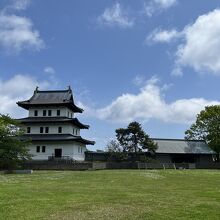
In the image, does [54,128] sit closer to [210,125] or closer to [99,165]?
[99,165]

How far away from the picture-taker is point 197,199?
20.4 m

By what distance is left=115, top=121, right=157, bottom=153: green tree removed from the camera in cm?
7512

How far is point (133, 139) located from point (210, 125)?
19571mm

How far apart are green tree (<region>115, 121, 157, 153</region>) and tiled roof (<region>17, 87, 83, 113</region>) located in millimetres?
10578

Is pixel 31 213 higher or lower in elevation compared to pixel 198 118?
lower

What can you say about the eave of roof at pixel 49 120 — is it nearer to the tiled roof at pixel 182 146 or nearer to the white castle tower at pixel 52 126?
the white castle tower at pixel 52 126

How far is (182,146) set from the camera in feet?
281

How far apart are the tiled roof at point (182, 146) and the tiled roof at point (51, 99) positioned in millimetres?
18892

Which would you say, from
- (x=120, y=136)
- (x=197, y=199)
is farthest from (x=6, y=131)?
(x=197, y=199)

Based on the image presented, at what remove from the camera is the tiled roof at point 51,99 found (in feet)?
247

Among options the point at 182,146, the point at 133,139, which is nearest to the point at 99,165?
the point at 133,139

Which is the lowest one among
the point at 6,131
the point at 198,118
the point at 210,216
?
the point at 210,216

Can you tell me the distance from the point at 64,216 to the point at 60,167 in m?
49.2

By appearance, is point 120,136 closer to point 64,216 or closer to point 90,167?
point 90,167
